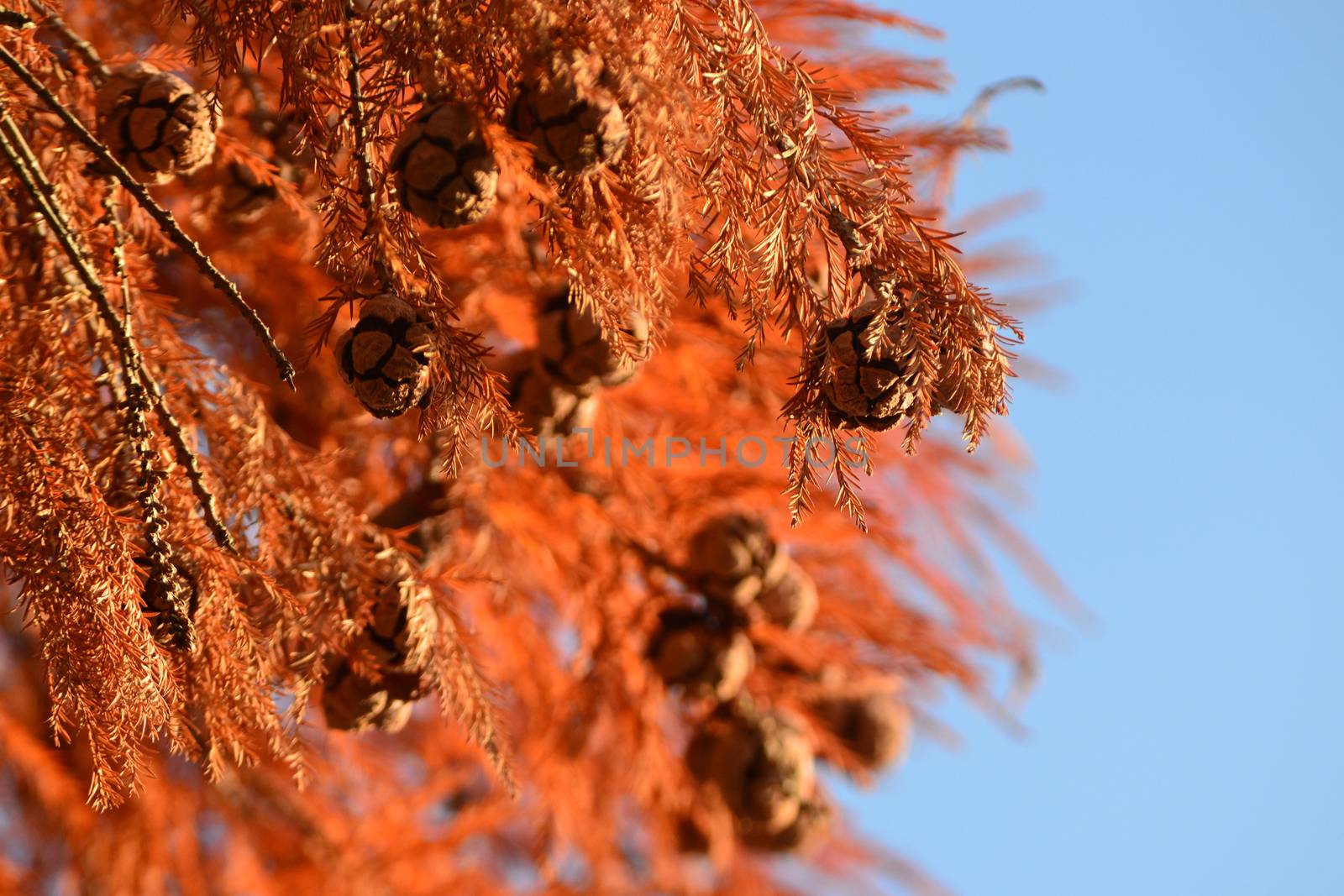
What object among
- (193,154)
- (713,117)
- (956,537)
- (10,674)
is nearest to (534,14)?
(713,117)

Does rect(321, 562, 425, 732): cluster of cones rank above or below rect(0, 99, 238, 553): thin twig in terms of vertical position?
below

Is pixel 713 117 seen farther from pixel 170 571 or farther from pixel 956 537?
pixel 956 537

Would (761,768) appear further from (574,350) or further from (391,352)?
(391,352)

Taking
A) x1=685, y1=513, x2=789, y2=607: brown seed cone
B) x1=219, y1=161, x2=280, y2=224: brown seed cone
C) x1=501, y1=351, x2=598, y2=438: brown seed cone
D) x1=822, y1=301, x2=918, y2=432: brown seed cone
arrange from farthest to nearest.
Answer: x1=685, y1=513, x2=789, y2=607: brown seed cone, x1=501, y1=351, x2=598, y2=438: brown seed cone, x1=219, y1=161, x2=280, y2=224: brown seed cone, x1=822, y1=301, x2=918, y2=432: brown seed cone

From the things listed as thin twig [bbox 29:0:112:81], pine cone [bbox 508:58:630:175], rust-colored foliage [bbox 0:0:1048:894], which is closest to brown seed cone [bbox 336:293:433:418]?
rust-colored foliage [bbox 0:0:1048:894]

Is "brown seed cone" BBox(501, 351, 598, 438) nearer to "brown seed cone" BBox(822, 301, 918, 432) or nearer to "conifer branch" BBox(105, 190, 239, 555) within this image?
"conifer branch" BBox(105, 190, 239, 555)
